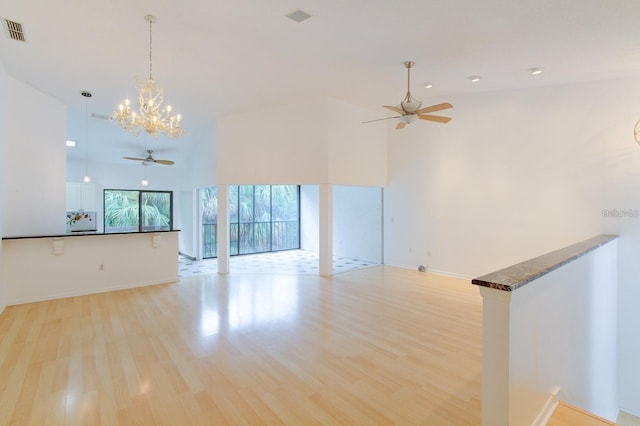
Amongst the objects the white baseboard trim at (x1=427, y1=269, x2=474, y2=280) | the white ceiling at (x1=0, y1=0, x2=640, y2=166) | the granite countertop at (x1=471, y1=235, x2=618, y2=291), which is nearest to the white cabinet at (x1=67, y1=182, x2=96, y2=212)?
the white ceiling at (x1=0, y1=0, x2=640, y2=166)

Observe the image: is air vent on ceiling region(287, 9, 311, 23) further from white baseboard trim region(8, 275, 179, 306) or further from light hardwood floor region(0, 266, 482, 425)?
white baseboard trim region(8, 275, 179, 306)

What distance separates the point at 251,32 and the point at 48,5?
2081mm

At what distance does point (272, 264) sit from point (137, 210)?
15.6ft

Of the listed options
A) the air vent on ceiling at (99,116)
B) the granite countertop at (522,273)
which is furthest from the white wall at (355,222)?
the granite countertop at (522,273)

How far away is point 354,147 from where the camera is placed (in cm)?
695

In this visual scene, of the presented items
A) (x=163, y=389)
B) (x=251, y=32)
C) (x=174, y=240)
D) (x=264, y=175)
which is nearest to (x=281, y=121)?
(x=264, y=175)

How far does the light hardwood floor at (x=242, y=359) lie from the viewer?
7.52 feet

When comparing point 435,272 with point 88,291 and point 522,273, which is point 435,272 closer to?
point 522,273

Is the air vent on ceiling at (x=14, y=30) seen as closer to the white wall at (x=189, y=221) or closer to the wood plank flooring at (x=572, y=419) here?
Result: the white wall at (x=189, y=221)

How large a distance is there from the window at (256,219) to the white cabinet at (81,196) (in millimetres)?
2862

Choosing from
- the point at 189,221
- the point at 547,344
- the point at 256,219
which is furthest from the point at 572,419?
the point at 189,221

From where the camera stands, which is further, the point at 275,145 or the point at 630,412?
the point at 275,145

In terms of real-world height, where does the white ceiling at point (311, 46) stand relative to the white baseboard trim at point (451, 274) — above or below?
A: above

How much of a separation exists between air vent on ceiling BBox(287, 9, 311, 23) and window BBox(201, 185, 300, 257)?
6702 mm
